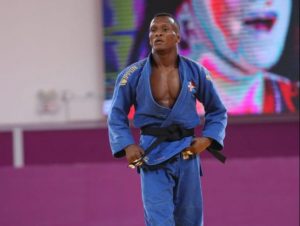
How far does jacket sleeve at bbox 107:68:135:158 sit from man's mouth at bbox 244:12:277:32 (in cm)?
270

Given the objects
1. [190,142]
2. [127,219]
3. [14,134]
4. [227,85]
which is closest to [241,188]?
[127,219]

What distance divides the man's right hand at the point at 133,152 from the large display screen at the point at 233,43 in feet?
8.59

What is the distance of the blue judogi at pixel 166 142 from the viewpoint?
2.93 meters

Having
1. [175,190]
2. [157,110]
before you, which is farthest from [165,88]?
[175,190]

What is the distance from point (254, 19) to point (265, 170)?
1.48 m

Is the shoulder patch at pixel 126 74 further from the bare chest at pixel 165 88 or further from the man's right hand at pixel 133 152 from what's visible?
the man's right hand at pixel 133 152

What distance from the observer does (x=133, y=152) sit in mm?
2879

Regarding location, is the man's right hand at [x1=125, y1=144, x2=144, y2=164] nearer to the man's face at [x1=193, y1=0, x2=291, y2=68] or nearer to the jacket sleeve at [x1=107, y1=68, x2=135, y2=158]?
the jacket sleeve at [x1=107, y1=68, x2=135, y2=158]

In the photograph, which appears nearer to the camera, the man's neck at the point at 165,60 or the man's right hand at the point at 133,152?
the man's right hand at the point at 133,152

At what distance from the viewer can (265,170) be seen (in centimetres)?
455

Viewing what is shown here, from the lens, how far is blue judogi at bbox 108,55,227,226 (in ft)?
9.62

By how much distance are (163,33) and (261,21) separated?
2721mm

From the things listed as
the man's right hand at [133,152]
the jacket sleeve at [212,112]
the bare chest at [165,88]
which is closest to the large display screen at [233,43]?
the jacket sleeve at [212,112]

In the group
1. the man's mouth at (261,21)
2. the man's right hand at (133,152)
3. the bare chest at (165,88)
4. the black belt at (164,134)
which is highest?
the man's mouth at (261,21)
